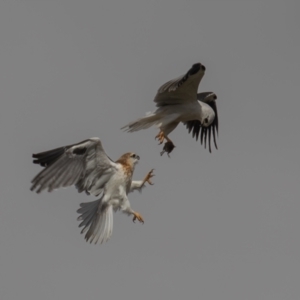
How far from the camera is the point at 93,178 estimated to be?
18.1 m

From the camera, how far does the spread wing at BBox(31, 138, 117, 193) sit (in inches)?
684

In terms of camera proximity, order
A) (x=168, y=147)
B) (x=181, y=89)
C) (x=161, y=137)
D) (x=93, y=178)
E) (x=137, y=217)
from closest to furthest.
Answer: (x=137, y=217) < (x=93, y=178) < (x=168, y=147) < (x=161, y=137) < (x=181, y=89)

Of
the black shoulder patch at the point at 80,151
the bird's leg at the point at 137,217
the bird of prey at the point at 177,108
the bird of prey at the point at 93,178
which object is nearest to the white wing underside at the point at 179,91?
the bird of prey at the point at 177,108

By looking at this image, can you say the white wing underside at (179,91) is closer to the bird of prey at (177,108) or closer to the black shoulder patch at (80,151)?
the bird of prey at (177,108)

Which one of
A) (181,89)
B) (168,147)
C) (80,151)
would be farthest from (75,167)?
(181,89)

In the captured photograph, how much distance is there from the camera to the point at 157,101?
2017 centimetres

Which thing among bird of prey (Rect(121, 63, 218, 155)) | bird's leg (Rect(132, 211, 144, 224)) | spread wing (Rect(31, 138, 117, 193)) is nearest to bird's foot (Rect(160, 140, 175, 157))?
bird of prey (Rect(121, 63, 218, 155))

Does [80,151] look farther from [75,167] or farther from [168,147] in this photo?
[168,147]

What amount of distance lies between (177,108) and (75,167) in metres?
2.76

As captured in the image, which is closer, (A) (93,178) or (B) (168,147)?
(A) (93,178)

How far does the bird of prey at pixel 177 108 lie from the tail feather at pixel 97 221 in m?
1.73

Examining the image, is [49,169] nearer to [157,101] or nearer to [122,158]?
[122,158]

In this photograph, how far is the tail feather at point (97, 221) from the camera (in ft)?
58.2

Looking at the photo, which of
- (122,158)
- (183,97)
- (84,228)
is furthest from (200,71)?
(84,228)
